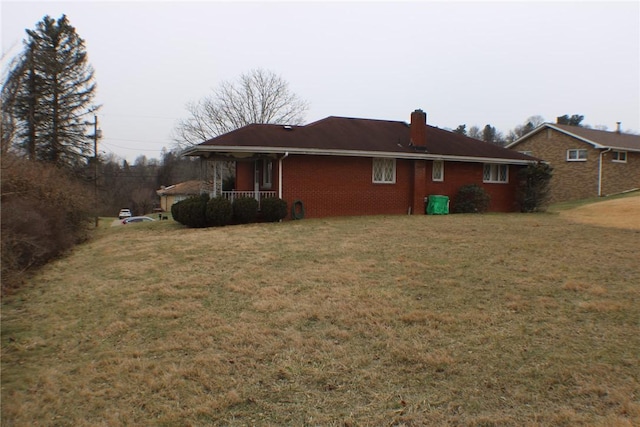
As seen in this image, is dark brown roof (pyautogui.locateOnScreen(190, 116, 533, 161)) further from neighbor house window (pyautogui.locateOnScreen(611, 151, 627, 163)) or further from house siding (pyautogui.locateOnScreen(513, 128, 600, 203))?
neighbor house window (pyautogui.locateOnScreen(611, 151, 627, 163))

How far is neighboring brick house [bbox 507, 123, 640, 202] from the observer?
89.7 ft

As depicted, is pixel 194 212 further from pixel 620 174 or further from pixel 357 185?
pixel 620 174

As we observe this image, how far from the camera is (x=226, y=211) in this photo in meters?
15.3

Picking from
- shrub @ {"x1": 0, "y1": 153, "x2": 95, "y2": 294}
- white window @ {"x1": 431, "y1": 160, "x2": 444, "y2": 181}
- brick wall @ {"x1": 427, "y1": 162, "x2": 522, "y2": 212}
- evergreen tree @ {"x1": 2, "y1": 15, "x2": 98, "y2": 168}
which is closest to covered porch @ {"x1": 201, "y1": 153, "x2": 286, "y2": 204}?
shrub @ {"x1": 0, "y1": 153, "x2": 95, "y2": 294}

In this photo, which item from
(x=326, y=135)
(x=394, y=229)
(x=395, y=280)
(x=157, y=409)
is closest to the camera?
(x=157, y=409)

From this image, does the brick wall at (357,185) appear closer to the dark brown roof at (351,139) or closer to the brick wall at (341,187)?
the brick wall at (341,187)

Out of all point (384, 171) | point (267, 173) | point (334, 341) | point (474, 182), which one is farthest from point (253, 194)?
point (334, 341)

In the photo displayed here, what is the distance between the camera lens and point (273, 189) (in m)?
17.5

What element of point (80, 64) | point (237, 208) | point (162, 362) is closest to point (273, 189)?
point (237, 208)

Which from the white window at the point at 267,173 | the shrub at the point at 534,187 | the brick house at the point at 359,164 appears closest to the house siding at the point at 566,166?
the shrub at the point at 534,187

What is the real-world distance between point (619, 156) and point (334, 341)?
30.5 metres

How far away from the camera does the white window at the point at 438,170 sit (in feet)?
65.0

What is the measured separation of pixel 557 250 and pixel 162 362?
324 inches

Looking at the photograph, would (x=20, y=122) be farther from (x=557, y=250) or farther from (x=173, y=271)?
(x=557, y=250)
